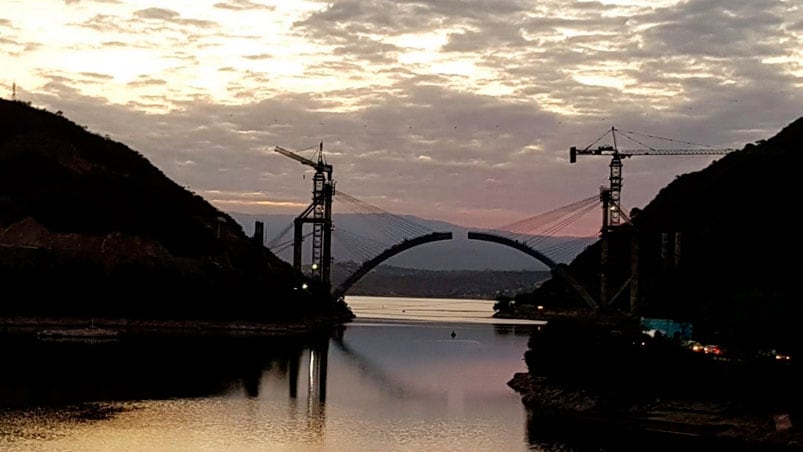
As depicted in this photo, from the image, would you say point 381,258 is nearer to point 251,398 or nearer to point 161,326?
point 161,326

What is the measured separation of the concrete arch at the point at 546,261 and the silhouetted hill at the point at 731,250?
4.02m

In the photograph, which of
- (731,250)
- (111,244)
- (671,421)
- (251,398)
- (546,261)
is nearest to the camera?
(671,421)

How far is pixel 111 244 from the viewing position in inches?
4414

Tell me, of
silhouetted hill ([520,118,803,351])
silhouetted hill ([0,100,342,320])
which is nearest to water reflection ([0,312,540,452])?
silhouetted hill ([520,118,803,351])

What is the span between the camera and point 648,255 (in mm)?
133750

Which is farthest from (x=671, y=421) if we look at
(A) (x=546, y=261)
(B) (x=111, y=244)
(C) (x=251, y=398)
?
(A) (x=546, y=261)

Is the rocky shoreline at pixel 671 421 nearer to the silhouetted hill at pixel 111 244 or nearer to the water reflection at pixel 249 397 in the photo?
the water reflection at pixel 249 397

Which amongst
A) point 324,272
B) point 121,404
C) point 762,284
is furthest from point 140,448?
point 324,272

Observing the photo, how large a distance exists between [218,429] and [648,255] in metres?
98.8

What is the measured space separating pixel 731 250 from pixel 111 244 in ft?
205

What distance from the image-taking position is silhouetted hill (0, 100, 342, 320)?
332 feet

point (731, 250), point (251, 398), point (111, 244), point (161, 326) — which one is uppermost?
point (111, 244)

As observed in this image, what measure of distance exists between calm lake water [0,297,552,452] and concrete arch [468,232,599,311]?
54.3 m

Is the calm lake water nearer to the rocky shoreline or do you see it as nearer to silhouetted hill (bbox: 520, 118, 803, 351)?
the rocky shoreline
